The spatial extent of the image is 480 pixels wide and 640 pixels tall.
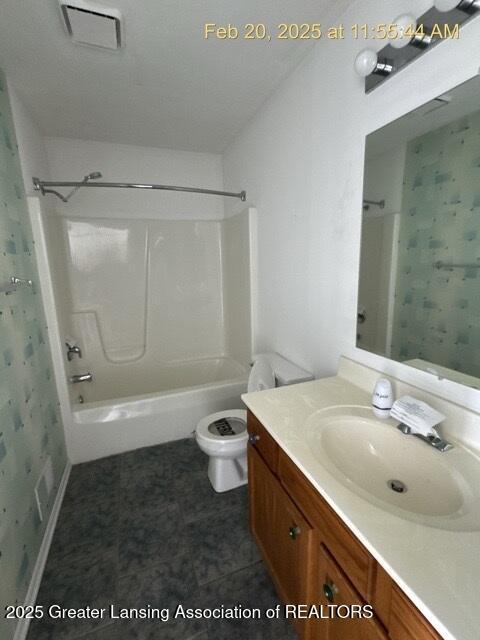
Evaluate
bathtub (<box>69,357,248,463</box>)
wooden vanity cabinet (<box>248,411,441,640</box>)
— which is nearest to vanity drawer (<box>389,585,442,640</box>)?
wooden vanity cabinet (<box>248,411,441,640</box>)

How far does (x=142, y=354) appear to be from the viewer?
2.93 metres

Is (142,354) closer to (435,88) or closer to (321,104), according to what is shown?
(321,104)

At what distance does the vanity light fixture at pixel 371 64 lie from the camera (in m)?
1.02

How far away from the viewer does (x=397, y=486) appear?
Result: 893mm

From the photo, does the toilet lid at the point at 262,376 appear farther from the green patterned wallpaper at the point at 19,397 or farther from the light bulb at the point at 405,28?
the light bulb at the point at 405,28

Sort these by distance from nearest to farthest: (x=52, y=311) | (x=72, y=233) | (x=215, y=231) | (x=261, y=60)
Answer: (x=261, y=60) < (x=52, y=311) < (x=72, y=233) < (x=215, y=231)

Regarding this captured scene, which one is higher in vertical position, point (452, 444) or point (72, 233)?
point (72, 233)

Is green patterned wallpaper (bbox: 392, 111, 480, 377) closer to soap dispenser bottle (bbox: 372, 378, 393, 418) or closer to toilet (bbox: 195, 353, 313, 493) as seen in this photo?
soap dispenser bottle (bbox: 372, 378, 393, 418)

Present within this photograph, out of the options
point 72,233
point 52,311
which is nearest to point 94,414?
point 52,311

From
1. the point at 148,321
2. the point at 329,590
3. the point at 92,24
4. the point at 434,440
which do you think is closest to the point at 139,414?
the point at 148,321

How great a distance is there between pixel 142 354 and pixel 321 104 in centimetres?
247

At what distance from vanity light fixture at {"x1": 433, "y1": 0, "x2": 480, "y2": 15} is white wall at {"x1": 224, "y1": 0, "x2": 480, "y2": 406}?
0.10 feet

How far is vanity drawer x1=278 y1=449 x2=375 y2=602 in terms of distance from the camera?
67 cm

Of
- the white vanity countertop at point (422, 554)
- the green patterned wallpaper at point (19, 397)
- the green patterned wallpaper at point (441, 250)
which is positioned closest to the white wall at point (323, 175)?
the green patterned wallpaper at point (441, 250)
